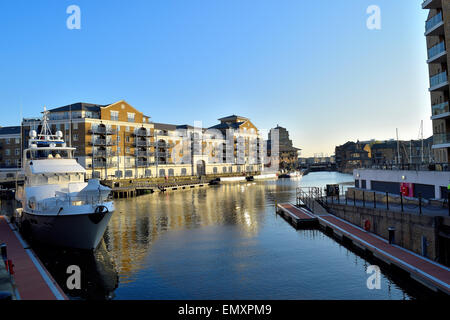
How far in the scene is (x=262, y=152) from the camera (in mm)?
163250

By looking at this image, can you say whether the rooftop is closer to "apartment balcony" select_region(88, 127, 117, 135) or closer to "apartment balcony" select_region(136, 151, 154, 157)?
"apartment balcony" select_region(88, 127, 117, 135)

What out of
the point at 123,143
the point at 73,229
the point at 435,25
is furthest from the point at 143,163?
the point at 435,25

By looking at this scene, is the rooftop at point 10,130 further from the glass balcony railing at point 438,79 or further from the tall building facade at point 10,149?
the glass balcony railing at point 438,79

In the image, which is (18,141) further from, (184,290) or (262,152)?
(262,152)

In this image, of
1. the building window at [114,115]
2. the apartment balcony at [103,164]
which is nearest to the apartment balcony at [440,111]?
the apartment balcony at [103,164]

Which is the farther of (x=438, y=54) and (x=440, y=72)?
(x=440, y=72)

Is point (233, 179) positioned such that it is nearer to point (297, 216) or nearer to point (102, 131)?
point (102, 131)

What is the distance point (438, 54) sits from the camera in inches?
1330

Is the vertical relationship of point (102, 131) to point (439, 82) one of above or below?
above

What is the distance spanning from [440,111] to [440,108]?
317mm

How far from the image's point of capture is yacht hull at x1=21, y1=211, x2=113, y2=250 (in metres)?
25.1

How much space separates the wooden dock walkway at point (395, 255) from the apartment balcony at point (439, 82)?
1602cm

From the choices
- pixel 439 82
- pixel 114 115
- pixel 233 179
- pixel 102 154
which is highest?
pixel 114 115

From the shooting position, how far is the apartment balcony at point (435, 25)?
33378 millimetres
